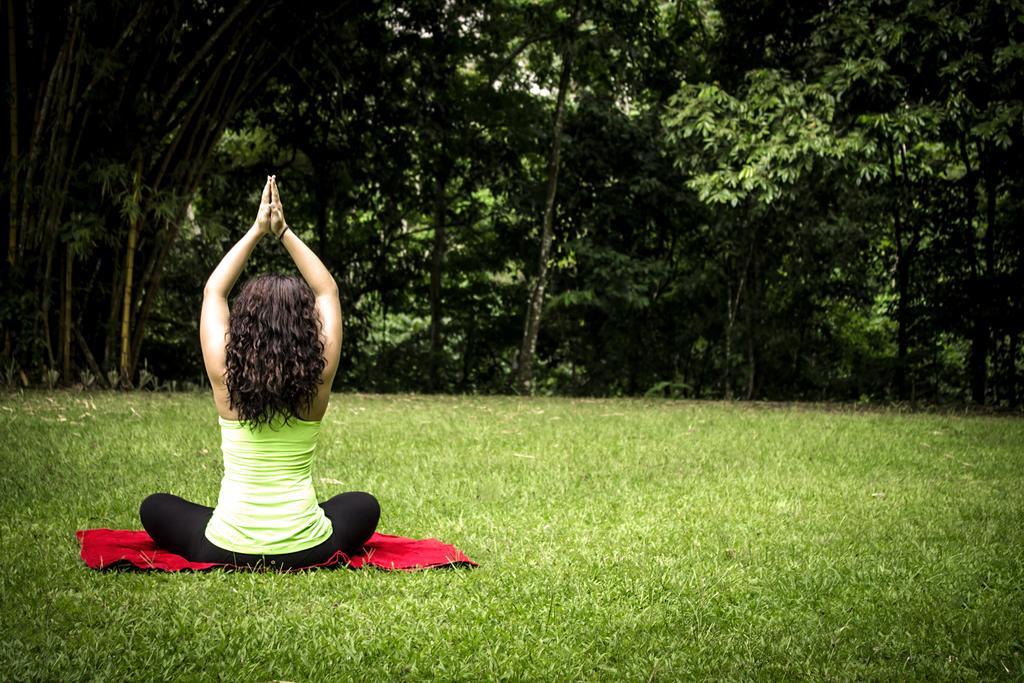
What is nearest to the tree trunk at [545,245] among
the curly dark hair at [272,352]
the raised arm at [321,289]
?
the raised arm at [321,289]

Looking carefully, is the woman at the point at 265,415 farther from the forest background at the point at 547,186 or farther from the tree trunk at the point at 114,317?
the tree trunk at the point at 114,317

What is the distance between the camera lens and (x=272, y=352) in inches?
137

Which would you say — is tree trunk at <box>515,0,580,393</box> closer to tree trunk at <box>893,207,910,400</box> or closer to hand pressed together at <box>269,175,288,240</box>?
tree trunk at <box>893,207,910,400</box>

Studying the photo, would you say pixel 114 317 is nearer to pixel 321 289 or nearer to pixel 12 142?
pixel 12 142

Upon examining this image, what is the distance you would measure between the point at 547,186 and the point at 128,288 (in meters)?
6.90

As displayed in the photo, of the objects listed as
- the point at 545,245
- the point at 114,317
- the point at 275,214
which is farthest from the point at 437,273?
the point at 275,214

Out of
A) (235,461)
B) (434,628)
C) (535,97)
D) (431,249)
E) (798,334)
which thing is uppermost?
(535,97)

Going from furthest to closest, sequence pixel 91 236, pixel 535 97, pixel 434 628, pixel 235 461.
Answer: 1. pixel 535 97
2. pixel 91 236
3. pixel 235 461
4. pixel 434 628

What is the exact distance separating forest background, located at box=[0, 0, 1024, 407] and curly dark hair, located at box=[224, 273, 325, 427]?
22.0ft

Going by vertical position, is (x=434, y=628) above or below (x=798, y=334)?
below

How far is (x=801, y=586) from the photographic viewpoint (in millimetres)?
3715

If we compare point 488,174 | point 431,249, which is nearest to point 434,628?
point 488,174

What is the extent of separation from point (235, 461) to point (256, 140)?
12924 millimetres

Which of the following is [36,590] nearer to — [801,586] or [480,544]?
[480,544]
